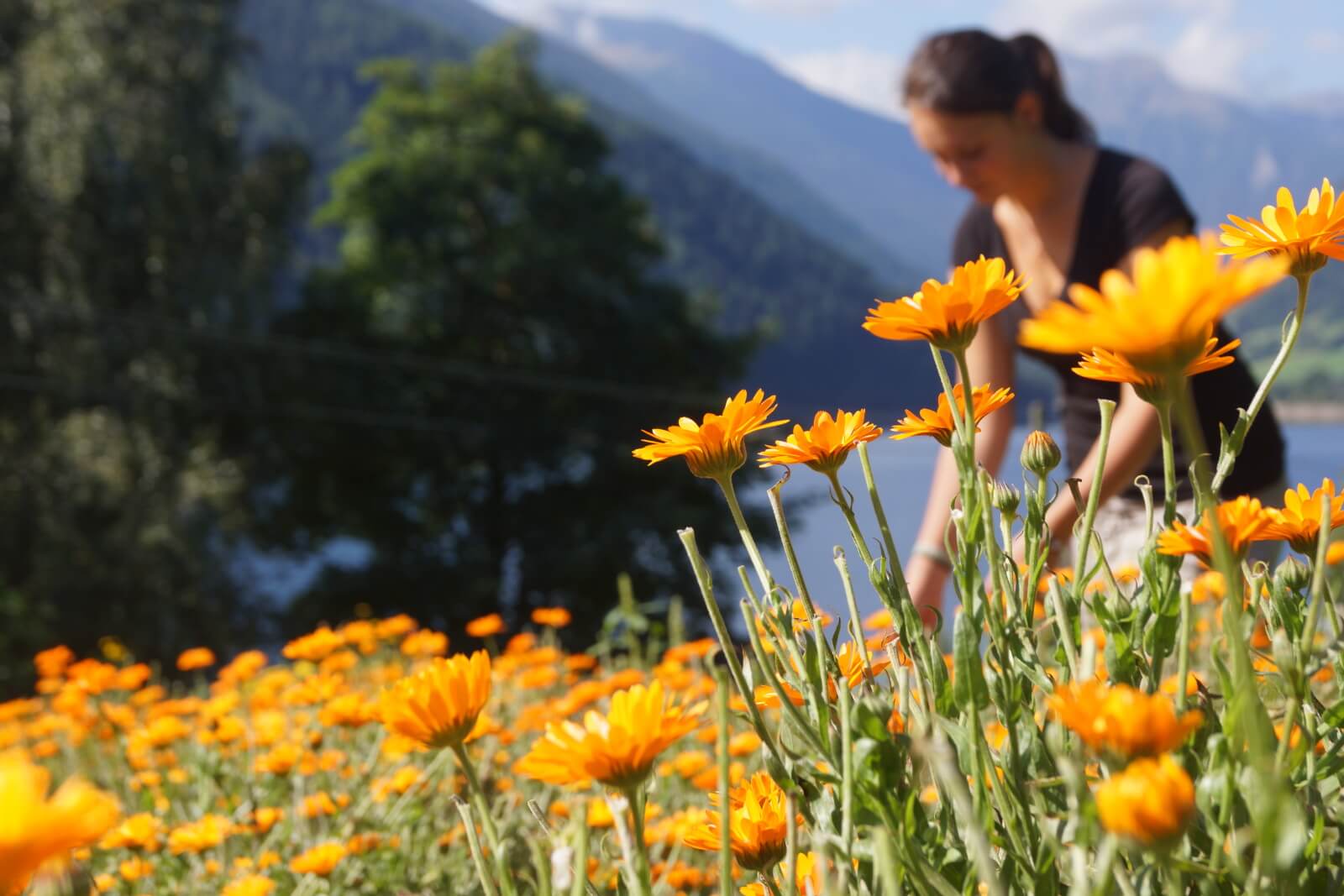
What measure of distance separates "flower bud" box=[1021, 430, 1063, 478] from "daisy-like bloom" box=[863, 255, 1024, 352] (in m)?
0.12

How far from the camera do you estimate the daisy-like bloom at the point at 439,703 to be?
627 millimetres

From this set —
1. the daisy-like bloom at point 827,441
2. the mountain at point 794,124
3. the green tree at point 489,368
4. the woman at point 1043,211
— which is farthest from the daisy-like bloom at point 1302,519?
the mountain at point 794,124

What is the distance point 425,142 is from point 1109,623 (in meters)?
16.2

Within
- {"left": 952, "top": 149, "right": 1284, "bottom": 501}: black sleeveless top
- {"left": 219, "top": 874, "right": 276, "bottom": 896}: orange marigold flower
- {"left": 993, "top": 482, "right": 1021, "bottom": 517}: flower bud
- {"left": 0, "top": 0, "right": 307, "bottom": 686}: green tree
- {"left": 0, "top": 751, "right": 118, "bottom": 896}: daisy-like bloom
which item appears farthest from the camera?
{"left": 0, "top": 0, "right": 307, "bottom": 686}: green tree

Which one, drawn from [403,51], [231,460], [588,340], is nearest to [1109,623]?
[231,460]

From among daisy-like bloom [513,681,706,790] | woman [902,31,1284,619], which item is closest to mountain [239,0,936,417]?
woman [902,31,1284,619]

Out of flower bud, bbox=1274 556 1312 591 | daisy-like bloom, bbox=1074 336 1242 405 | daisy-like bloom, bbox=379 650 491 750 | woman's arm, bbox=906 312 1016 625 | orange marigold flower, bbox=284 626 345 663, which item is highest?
woman's arm, bbox=906 312 1016 625

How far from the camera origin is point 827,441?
77 centimetres

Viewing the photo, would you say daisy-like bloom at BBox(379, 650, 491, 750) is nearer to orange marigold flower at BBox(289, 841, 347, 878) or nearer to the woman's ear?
orange marigold flower at BBox(289, 841, 347, 878)

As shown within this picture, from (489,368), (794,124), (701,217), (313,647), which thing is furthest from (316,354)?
(794,124)

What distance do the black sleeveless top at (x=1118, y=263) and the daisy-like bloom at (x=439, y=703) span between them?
1498mm

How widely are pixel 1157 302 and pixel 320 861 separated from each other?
1123 mm

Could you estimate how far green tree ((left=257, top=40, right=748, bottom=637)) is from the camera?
14.1 meters

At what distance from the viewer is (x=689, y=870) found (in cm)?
125
